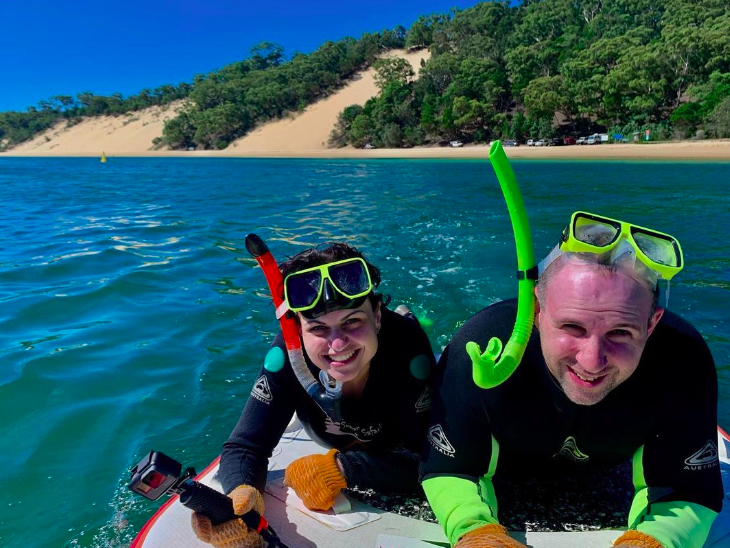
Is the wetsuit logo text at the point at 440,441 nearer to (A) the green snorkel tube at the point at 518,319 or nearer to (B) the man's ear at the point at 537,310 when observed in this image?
(A) the green snorkel tube at the point at 518,319

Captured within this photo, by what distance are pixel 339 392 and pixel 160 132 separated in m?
102

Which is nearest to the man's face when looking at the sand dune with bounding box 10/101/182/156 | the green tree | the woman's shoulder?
the woman's shoulder

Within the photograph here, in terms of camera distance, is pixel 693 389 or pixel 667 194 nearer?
pixel 693 389

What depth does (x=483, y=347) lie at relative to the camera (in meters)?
1.84

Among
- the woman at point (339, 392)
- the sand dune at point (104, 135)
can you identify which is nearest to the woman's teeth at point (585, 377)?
the woman at point (339, 392)

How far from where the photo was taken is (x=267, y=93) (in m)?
81.1

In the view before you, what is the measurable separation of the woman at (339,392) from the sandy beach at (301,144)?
3437cm

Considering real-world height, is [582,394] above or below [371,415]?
above

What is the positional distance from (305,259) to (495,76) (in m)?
55.0

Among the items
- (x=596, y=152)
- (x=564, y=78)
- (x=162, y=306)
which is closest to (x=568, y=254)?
(x=162, y=306)

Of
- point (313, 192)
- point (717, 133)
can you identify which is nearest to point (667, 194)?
point (313, 192)

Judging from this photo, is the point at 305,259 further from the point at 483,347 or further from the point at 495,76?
the point at 495,76

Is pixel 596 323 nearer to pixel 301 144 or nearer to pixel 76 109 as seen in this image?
pixel 301 144

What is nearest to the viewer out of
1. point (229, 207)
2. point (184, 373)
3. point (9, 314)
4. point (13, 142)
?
point (184, 373)
